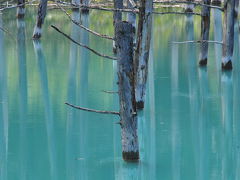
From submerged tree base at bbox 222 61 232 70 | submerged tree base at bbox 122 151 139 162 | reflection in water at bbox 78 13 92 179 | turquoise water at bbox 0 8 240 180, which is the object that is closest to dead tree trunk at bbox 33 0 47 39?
turquoise water at bbox 0 8 240 180

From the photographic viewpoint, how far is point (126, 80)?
7.45 meters

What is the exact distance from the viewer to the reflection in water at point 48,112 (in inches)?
334

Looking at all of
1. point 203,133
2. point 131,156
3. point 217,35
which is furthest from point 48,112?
point 217,35

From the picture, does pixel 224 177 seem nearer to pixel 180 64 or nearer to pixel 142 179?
pixel 142 179

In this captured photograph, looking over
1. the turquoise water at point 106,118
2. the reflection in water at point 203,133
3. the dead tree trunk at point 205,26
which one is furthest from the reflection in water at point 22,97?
the dead tree trunk at point 205,26

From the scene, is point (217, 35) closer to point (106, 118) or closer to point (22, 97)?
point (22, 97)

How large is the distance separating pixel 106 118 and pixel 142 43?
4.87ft

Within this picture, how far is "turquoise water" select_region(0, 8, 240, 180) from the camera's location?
815 cm

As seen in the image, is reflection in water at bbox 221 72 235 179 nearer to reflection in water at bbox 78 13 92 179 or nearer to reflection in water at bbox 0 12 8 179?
reflection in water at bbox 78 13 92 179

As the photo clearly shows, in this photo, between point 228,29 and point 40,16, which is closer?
point 228,29

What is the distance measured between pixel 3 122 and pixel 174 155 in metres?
3.44

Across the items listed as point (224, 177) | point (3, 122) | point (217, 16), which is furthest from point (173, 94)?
point (217, 16)

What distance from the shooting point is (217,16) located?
2647 cm

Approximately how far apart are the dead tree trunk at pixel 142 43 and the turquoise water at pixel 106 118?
0.70 m
